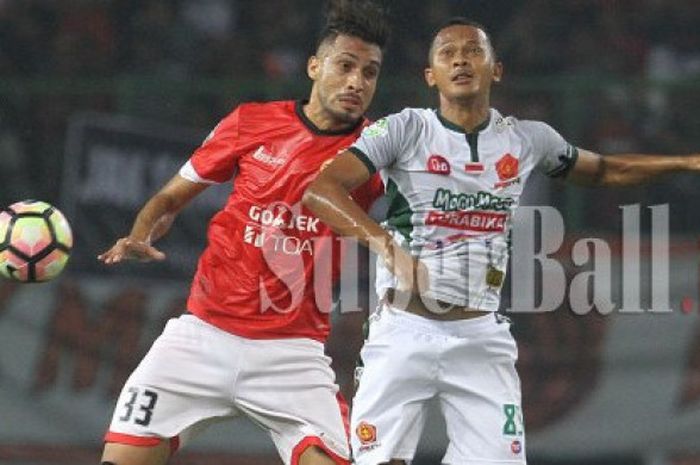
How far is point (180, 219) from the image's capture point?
10.3 m

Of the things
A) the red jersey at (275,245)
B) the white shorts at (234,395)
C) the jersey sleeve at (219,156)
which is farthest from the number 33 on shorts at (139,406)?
the jersey sleeve at (219,156)

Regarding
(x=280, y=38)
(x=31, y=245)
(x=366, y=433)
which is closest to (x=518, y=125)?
(x=366, y=433)

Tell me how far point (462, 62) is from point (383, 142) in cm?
44

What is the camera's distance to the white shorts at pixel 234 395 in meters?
6.54

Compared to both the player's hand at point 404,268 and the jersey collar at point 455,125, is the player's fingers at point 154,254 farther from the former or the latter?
the jersey collar at point 455,125

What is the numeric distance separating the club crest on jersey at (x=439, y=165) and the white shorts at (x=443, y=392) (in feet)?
Answer: 1.82

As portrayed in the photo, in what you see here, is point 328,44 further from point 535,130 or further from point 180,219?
point 180,219

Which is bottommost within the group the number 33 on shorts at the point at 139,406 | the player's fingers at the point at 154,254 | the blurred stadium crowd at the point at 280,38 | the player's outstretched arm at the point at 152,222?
the number 33 on shorts at the point at 139,406

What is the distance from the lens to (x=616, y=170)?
22.6ft

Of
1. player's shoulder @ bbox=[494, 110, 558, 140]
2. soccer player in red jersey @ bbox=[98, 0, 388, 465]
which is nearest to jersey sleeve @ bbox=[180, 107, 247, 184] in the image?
soccer player in red jersey @ bbox=[98, 0, 388, 465]

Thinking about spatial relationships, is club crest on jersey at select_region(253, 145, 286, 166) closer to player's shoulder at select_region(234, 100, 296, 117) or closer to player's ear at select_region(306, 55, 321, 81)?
player's shoulder at select_region(234, 100, 296, 117)

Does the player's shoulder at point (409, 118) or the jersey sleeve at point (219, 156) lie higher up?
the player's shoulder at point (409, 118)

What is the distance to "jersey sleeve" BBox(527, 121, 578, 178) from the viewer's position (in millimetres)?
6715

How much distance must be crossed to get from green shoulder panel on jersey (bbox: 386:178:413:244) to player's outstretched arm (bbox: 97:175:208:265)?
830 mm
